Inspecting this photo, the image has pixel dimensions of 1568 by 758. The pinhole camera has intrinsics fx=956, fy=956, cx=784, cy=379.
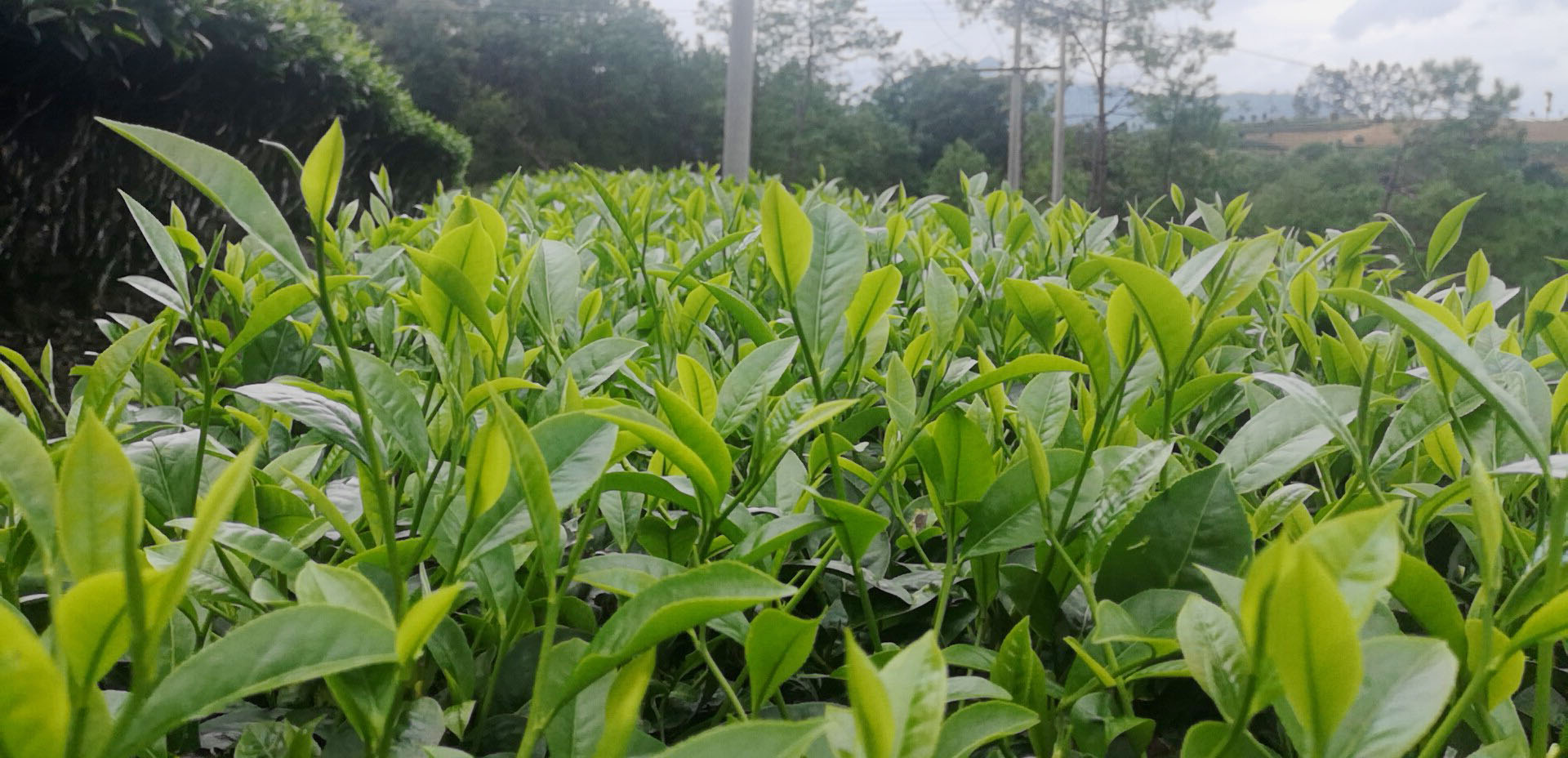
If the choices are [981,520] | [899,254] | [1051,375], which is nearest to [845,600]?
[981,520]

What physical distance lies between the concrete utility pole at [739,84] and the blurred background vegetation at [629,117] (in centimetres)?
301

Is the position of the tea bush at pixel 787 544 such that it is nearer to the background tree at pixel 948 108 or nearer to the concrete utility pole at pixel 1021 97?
the concrete utility pole at pixel 1021 97

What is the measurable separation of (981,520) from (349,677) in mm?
393

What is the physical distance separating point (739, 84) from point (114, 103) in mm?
4032

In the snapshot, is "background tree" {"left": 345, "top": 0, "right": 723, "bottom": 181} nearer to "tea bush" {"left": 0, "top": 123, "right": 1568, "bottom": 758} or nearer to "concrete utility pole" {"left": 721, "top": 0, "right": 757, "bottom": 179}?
"concrete utility pole" {"left": 721, "top": 0, "right": 757, "bottom": 179}

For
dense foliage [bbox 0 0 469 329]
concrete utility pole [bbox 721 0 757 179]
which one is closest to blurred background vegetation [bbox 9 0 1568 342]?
dense foliage [bbox 0 0 469 329]

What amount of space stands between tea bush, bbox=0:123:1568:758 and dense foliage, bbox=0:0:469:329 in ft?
18.2

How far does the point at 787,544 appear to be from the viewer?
62cm

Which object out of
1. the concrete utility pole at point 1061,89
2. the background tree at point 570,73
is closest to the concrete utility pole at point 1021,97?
the concrete utility pole at point 1061,89

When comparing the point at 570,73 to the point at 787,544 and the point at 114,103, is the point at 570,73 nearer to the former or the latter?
the point at 114,103

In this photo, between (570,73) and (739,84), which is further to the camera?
(570,73)

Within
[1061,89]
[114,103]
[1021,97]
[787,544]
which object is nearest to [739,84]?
[114,103]

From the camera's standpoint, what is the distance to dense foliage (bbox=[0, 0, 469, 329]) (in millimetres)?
5184

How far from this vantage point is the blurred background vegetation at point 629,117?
17.9 ft
